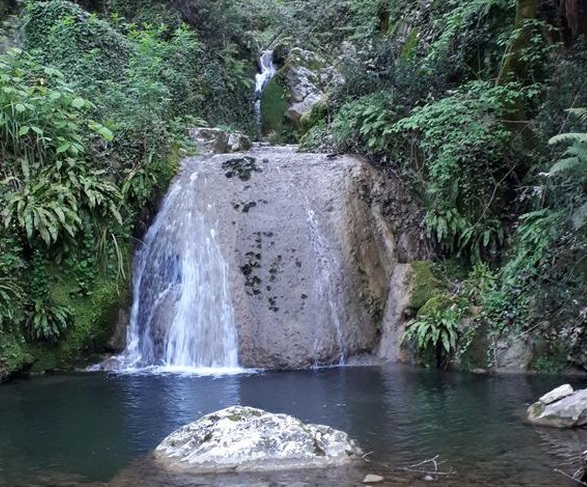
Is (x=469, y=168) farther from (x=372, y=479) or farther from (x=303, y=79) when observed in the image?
(x=303, y=79)

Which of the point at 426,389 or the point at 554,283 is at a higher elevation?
the point at 554,283

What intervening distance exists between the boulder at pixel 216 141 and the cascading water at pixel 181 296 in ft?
9.71

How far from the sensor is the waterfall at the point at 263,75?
2423 centimetres

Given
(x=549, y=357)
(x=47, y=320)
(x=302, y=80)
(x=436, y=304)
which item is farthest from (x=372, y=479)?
(x=302, y=80)

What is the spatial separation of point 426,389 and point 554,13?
8132 mm

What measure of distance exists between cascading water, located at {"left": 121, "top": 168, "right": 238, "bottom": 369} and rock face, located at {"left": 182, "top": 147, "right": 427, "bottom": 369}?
227 mm

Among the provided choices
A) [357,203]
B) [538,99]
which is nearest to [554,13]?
[538,99]

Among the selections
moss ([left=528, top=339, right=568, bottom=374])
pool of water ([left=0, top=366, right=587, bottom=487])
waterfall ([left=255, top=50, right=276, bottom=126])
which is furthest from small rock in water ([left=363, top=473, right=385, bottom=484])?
waterfall ([left=255, top=50, right=276, bottom=126])

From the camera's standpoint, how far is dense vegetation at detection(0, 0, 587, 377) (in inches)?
444

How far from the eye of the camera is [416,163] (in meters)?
14.6

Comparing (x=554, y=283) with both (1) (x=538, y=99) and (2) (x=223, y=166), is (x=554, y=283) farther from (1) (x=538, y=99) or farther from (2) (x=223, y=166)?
(2) (x=223, y=166)

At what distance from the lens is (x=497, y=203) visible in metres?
13.2

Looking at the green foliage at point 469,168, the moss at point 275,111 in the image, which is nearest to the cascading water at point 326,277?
the green foliage at point 469,168

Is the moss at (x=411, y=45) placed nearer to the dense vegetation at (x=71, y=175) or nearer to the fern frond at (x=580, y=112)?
the dense vegetation at (x=71, y=175)
